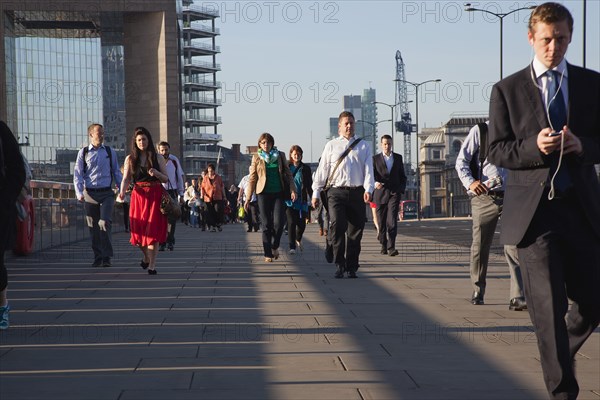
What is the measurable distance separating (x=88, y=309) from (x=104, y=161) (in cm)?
547

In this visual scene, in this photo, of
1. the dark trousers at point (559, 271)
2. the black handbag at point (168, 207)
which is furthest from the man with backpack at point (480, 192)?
the dark trousers at point (559, 271)

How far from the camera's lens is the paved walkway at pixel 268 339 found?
19.9 ft

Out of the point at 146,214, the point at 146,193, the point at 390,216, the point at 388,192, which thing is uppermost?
the point at 146,193

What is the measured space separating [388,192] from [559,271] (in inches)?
526

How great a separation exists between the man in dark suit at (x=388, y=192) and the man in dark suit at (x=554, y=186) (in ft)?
42.0

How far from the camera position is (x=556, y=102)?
17.0 feet

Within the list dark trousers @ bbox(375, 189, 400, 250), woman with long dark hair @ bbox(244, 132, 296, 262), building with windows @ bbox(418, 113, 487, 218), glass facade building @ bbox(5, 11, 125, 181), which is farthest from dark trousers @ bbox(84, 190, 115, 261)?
building with windows @ bbox(418, 113, 487, 218)

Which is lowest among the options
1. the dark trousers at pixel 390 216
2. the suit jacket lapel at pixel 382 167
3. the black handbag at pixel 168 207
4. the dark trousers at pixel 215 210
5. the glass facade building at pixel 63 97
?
the dark trousers at pixel 215 210

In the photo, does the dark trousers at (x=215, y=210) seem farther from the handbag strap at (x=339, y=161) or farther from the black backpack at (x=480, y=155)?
the black backpack at (x=480, y=155)

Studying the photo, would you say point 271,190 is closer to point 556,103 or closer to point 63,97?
point 556,103

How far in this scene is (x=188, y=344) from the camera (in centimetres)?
768

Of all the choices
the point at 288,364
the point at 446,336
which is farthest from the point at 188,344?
the point at 446,336

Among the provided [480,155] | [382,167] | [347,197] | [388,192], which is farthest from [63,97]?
[480,155]

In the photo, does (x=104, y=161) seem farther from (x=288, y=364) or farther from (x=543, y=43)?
(x=543, y=43)
